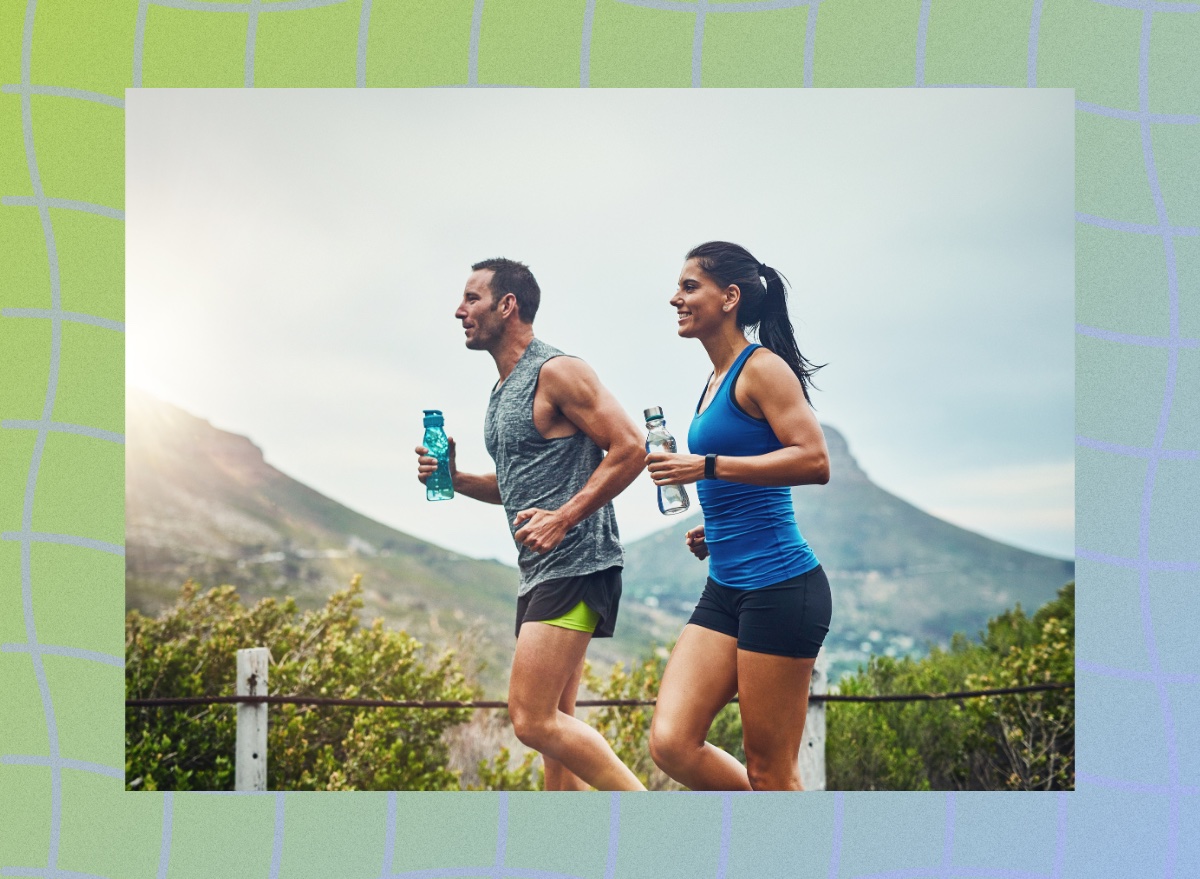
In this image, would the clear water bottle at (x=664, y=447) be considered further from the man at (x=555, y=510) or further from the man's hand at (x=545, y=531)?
the man's hand at (x=545, y=531)

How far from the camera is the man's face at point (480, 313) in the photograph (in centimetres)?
335

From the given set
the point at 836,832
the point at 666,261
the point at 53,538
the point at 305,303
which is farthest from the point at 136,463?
the point at 836,832

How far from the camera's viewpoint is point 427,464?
11.0 feet

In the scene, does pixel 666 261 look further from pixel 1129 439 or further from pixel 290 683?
pixel 290 683

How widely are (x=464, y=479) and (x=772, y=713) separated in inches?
48.0

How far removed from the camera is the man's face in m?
3.35

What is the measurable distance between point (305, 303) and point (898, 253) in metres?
1.96

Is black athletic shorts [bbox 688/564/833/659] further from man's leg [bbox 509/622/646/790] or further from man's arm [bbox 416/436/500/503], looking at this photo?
man's arm [bbox 416/436/500/503]

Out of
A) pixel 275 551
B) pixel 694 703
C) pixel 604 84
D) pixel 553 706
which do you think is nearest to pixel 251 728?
pixel 275 551

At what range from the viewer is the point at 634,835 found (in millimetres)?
3307

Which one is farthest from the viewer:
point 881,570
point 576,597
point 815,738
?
point 881,570

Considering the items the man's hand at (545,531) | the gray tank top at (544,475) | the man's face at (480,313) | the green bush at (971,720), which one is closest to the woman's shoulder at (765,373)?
the gray tank top at (544,475)

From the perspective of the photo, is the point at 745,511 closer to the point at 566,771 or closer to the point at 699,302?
the point at 699,302

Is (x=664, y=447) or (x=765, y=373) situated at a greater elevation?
(x=765, y=373)
